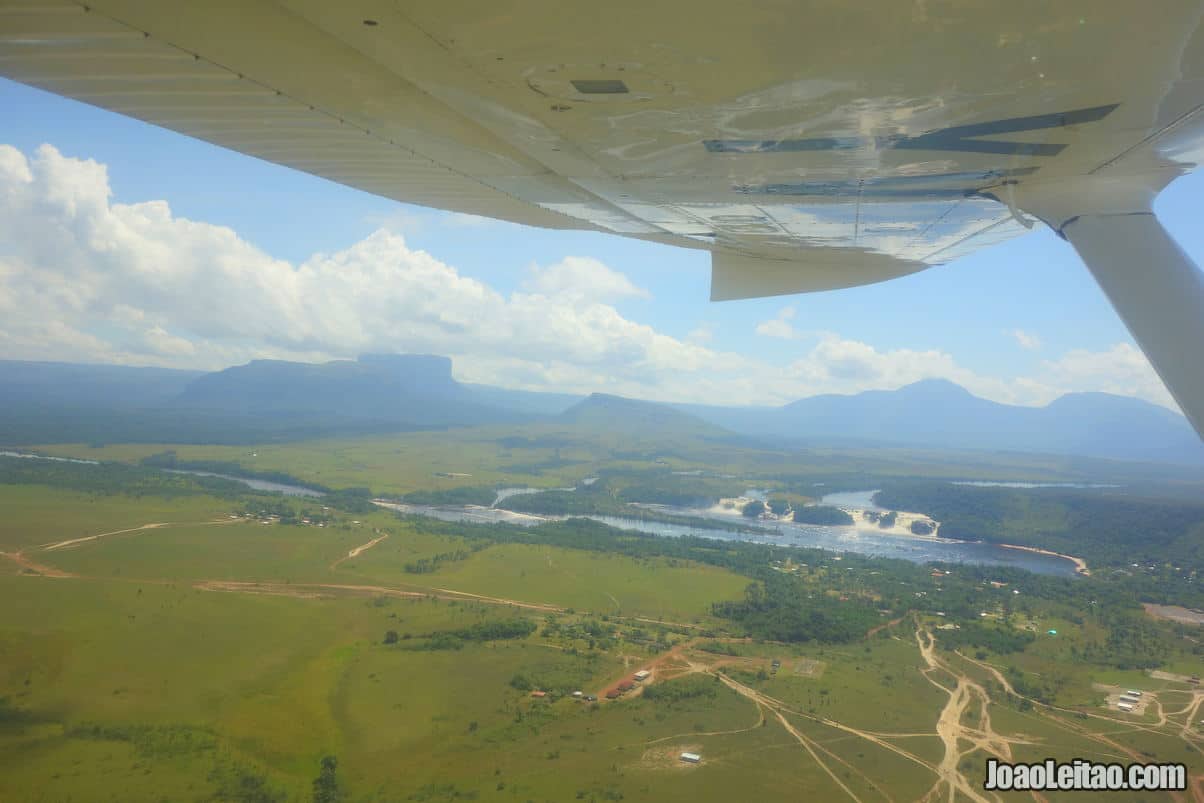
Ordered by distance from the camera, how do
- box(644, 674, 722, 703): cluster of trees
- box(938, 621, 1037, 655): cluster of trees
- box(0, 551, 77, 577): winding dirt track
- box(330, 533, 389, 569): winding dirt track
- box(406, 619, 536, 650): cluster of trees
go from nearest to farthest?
box(644, 674, 722, 703): cluster of trees → box(406, 619, 536, 650): cluster of trees → box(938, 621, 1037, 655): cluster of trees → box(0, 551, 77, 577): winding dirt track → box(330, 533, 389, 569): winding dirt track

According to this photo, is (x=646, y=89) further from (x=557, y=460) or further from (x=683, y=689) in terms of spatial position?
(x=557, y=460)

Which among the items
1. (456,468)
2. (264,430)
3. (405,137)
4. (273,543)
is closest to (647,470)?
(456,468)

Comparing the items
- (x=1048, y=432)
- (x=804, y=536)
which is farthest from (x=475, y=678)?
(x=1048, y=432)

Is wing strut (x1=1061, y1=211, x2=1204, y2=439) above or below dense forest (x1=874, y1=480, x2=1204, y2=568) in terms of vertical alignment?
above

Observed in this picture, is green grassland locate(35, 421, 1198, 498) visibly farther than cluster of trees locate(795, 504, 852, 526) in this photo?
Yes

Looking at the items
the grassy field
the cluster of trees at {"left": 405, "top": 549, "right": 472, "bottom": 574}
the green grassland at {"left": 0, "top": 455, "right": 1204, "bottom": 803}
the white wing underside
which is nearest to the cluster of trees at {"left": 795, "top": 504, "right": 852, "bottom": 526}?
the grassy field

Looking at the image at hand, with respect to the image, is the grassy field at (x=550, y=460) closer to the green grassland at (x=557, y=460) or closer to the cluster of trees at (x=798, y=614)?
the green grassland at (x=557, y=460)

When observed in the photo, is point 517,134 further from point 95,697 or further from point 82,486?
point 82,486

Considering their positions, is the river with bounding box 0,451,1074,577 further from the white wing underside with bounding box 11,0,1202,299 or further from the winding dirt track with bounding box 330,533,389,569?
the white wing underside with bounding box 11,0,1202,299
